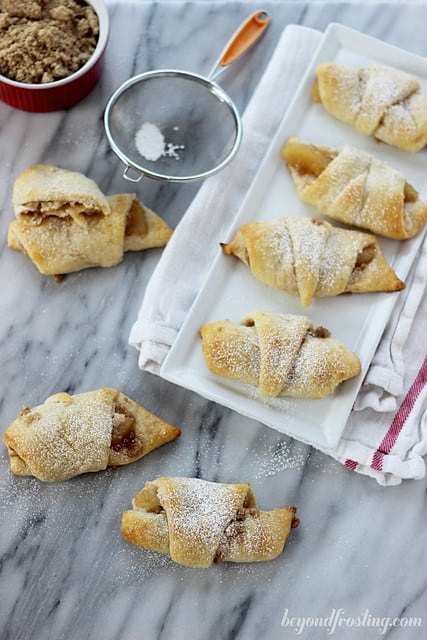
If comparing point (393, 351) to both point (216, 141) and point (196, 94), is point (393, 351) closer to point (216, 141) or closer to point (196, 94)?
point (216, 141)

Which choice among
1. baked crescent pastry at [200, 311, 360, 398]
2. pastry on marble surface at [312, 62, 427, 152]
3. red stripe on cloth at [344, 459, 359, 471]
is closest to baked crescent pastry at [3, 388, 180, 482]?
baked crescent pastry at [200, 311, 360, 398]

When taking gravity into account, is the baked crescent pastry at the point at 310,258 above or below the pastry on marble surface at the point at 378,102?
below

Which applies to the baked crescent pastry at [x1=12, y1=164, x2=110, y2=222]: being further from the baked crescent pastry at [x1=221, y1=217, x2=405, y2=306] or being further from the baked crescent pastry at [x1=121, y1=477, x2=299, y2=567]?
the baked crescent pastry at [x1=121, y1=477, x2=299, y2=567]

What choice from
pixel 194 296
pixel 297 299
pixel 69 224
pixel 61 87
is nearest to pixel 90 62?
pixel 61 87

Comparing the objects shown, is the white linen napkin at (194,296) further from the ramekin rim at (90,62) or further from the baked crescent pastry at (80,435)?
the ramekin rim at (90,62)

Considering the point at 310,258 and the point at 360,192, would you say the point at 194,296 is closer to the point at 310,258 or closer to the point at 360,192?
the point at 310,258

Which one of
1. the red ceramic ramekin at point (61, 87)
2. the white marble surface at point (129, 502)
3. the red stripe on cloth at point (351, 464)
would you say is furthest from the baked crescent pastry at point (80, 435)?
the red ceramic ramekin at point (61, 87)
